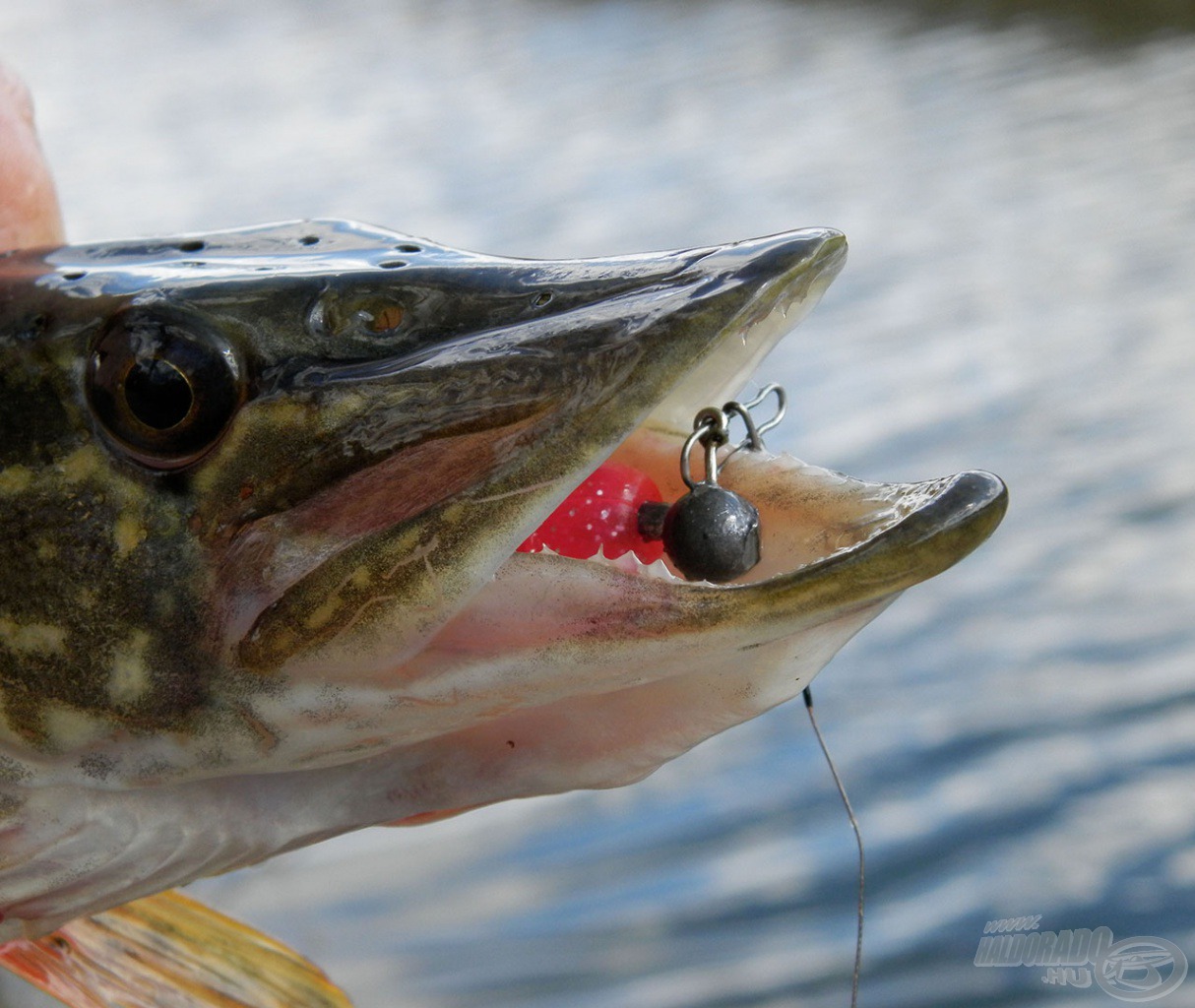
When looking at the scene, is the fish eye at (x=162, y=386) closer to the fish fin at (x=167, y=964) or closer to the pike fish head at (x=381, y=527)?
the pike fish head at (x=381, y=527)

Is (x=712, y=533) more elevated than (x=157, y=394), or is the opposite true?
(x=157, y=394)

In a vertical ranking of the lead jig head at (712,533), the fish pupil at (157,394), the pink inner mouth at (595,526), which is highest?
the fish pupil at (157,394)

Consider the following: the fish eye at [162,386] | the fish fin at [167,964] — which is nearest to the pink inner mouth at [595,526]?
the fish eye at [162,386]

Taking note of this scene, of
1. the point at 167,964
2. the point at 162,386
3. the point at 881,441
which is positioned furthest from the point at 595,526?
the point at 881,441

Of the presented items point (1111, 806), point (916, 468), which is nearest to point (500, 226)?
point (916, 468)

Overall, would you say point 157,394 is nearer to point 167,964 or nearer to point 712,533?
point 712,533

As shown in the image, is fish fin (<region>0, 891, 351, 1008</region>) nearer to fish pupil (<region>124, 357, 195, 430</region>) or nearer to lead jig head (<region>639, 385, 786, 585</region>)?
fish pupil (<region>124, 357, 195, 430</region>)

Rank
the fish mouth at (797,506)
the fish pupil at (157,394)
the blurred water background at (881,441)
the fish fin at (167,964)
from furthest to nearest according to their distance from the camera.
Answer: the blurred water background at (881,441)
the fish fin at (167,964)
the fish pupil at (157,394)
the fish mouth at (797,506)
